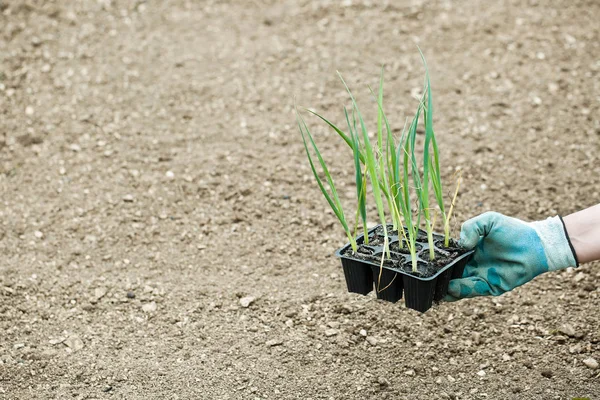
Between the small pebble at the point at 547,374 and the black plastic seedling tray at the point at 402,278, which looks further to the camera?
the small pebble at the point at 547,374

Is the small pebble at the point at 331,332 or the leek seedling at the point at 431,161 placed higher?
the leek seedling at the point at 431,161

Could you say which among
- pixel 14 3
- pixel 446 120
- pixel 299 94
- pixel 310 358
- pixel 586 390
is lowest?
pixel 586 390

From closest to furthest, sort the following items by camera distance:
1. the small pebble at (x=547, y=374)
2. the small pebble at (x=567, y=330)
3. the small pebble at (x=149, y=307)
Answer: the small pebble at (x=547, y=374)
the small pebble at (x=567, y=330)
the small pebble at (x=149, y=307)

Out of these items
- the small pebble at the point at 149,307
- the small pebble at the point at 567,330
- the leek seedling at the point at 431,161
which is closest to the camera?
the leek seedling at the point at 431,161

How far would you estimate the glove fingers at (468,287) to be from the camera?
170cm

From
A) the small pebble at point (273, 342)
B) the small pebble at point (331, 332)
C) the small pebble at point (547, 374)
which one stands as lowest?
the small pebble at point (547, 374)

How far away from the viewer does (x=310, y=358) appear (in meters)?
1.94

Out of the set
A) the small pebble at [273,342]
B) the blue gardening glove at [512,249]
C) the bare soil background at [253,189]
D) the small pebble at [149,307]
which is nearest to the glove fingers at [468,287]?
the blue gardening glove at [512,249]

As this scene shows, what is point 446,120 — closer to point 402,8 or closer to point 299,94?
point 299,94

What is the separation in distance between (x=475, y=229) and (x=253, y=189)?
1.20 m

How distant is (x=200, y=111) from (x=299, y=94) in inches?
18.2

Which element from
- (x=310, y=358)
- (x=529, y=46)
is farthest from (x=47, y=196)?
(x=529, y=46)

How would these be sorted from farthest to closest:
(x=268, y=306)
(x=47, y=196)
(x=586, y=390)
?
(x=47, y=196) < (x=268, y=306) < (x=586, y=390)

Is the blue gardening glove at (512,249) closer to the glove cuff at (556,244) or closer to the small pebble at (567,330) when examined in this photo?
the glove cuff at (556,244)
